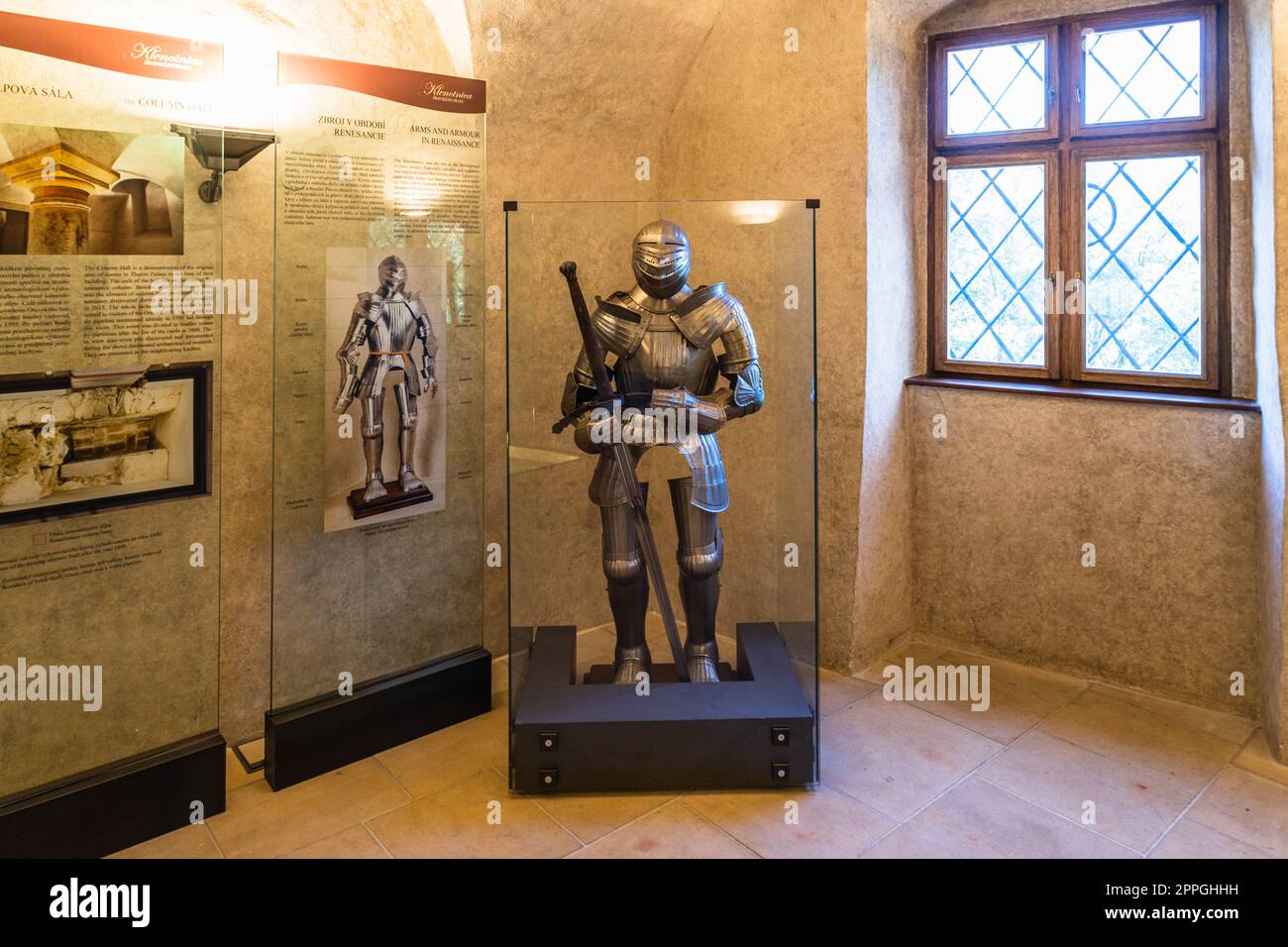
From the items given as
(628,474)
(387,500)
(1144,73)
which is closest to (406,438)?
(387,500)

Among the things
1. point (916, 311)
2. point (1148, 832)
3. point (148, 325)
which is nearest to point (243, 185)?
point (148, 325)

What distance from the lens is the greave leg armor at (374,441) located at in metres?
3.26

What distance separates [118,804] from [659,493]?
202 cm

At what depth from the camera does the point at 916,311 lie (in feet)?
14.0

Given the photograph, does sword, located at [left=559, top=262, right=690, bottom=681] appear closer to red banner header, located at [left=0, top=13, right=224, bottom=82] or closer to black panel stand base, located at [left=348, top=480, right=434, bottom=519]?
black panel stand base, located at [left=348, top=480, right=434, bottom=519]

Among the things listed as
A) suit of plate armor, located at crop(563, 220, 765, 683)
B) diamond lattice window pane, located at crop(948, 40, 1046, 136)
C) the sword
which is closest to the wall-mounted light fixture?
the sword

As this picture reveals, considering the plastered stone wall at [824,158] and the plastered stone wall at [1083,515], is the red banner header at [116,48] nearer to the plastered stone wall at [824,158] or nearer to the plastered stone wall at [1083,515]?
the plastered stone wall at [824,158]

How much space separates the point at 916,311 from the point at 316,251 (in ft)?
8.59

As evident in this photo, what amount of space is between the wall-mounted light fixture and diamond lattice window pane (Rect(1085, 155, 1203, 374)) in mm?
3212

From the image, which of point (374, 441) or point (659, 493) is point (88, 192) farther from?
→ point (659, 493)

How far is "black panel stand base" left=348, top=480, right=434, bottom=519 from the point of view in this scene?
3.30m

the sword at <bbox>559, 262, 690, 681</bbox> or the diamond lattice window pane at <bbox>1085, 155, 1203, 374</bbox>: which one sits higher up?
the diamond lattice window pane at <bbox>1085, 155, 1203, 374</bbox>

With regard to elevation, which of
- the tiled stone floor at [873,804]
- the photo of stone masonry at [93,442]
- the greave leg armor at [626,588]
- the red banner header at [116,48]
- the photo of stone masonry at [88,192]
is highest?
the red banner header at [116,48]

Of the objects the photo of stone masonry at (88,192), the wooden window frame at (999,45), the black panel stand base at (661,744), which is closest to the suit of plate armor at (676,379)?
the black panel stand base at (661,744)
